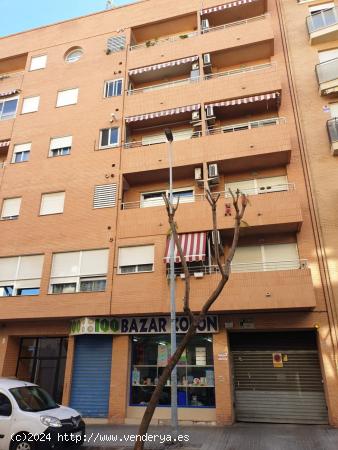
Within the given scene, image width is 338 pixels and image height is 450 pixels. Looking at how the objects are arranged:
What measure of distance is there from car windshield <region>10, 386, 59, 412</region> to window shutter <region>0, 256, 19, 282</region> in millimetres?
6954

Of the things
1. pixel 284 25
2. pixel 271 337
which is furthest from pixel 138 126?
pixel 271 337

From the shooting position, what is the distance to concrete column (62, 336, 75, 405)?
46.0ft

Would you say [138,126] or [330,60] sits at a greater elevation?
[330,60]

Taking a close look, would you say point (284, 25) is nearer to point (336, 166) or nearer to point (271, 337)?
point (336, 166)

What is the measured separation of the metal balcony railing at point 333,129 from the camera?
49.3ft

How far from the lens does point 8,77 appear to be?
2197cm

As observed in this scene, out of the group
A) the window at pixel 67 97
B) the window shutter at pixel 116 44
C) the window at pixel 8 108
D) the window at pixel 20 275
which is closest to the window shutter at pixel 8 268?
the window at pixel 20 275

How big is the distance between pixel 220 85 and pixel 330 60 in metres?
4.99

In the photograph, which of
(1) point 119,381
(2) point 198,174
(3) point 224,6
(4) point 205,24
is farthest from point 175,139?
(1) point 119,381

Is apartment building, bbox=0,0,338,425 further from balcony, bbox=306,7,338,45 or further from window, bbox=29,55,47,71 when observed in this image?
balcony, bbox=306,7,338,45

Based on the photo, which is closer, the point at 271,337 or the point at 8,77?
the point at 271,337

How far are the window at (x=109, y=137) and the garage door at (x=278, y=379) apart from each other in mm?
10766

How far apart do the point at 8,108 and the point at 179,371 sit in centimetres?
1739

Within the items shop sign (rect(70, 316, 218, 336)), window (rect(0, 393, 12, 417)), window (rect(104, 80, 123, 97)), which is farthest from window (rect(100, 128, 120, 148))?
window (rect(0, 393, 12, 417))
